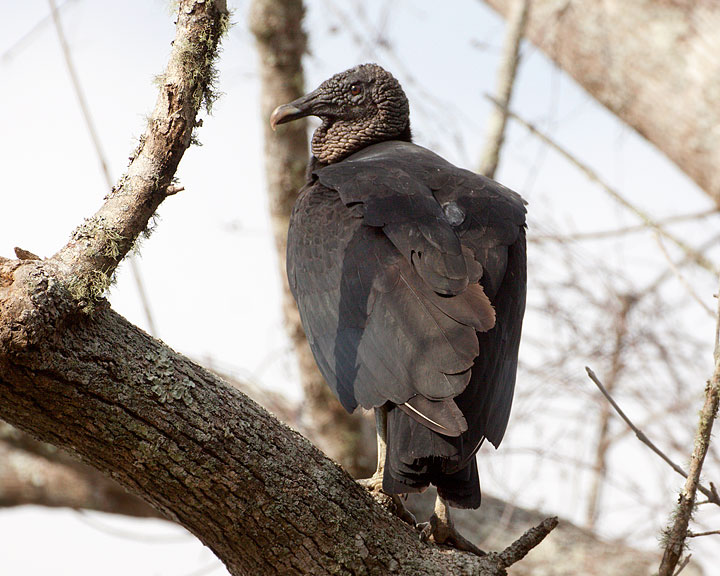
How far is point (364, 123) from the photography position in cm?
389

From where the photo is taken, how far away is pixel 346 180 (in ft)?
9.87

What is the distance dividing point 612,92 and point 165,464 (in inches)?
230

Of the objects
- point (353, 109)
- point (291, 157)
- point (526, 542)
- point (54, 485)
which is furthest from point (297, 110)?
point (54, 485)

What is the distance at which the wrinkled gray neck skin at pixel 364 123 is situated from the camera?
3881 mm

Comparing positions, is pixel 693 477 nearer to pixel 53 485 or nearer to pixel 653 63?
pixel 53 485

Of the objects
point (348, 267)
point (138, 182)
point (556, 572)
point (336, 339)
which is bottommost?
point (138, 182)

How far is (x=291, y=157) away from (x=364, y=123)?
125 centimetres

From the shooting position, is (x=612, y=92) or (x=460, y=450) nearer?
(x=460, y=450)

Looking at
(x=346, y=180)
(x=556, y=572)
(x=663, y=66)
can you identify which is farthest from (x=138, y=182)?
(x=663, y=66)

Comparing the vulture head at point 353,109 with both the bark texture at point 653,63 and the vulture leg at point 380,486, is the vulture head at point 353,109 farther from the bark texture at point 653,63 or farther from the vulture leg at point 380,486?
the bark texture at point 653,63

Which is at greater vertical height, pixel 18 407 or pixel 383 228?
pixel 383 228

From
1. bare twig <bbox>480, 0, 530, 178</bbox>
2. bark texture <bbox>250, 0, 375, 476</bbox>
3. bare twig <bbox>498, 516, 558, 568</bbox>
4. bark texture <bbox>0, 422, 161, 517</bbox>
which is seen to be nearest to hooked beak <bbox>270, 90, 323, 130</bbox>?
bark texture <bbox>250, 0, 375, 476</bbox>

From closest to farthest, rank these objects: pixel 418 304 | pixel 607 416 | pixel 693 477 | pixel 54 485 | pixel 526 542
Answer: pixel 693 477 < pixel 526 542 < pixel 418 304 < pixel 607 416 < pixel 54 485

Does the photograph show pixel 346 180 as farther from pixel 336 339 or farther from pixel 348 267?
pixel 336 339
